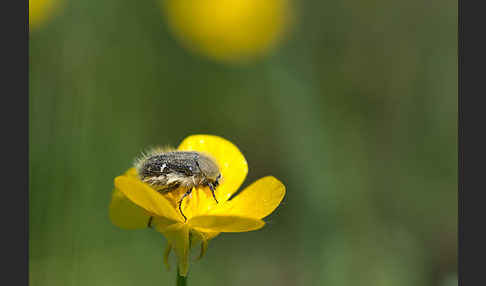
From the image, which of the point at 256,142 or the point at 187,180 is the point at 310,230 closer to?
the point at 256,142

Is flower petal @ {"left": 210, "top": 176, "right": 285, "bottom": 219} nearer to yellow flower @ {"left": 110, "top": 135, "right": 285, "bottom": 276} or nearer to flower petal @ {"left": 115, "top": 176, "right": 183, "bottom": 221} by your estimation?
yellow flower @ {"left": 110, "top": 135, "right": 285, "bottom": 276}

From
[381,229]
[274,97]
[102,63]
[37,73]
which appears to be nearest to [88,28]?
[102,63]

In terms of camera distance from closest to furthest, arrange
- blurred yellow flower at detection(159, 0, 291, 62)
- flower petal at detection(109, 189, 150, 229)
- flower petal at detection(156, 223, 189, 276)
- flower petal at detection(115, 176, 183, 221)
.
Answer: flower petal at detection(115, 176, 183, 221), flower petal at detection(156, 223, 189, 276), flower petal at detection(109, 189, 150, 229), blurred yellow flower at detection(159, 0, 291, 62)

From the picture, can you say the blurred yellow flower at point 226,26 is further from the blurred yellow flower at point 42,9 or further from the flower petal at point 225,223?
the flower petal at point 225,223

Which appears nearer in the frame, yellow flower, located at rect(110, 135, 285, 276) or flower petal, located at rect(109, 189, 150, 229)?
yellow flower, located at rect(110, 135, 285, 276)

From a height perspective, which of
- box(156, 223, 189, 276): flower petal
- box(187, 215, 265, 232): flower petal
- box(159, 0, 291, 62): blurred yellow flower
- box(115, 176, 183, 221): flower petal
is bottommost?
box(156, 223, 189, 276): flower petal

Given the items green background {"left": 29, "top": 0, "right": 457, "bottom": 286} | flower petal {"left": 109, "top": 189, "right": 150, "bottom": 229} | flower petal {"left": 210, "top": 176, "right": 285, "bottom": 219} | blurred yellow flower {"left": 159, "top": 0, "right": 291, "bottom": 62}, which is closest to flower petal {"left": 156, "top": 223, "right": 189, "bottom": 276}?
flower petal {"left": 210, "top": 176, "right": 285, "bottom": 219}
